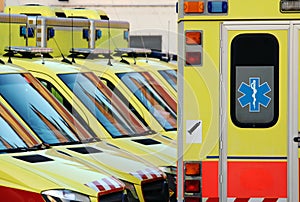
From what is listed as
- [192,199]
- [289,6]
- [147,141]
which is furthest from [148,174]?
[289,6]

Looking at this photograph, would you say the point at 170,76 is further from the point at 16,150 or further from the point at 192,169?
the point at 192,169

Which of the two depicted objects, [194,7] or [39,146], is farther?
[39,146]

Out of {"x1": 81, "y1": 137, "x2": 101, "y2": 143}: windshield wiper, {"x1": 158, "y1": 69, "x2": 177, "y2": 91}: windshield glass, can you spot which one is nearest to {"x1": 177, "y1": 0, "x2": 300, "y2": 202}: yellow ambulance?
{"x1": 81, "y1": 137, "x2": 101, "y2": 143}: windshield wiper

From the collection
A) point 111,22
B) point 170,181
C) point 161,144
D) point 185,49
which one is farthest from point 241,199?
point 111,22

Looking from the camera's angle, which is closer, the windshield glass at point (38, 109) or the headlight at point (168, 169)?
the windshield glass at point (38, 109)

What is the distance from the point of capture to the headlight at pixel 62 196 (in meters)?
7.88

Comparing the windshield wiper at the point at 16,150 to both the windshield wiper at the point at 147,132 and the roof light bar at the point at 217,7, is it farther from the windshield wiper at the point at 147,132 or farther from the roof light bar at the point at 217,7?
the windshield wiper at the point at 147,132

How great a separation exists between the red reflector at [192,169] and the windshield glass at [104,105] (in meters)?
3.63

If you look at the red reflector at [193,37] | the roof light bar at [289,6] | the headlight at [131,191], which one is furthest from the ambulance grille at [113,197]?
the roof light bar at [289,6]

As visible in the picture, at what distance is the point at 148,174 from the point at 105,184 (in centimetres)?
119

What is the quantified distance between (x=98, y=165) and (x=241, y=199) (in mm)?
2434

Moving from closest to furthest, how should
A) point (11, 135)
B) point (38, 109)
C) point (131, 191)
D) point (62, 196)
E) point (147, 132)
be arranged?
point (62, 196) → point (11, 135) → point (131, 191) → point (38, 109) → point (147, 132)

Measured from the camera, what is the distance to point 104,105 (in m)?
11.1

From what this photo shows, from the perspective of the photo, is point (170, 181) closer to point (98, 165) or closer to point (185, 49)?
point (98, 165)
